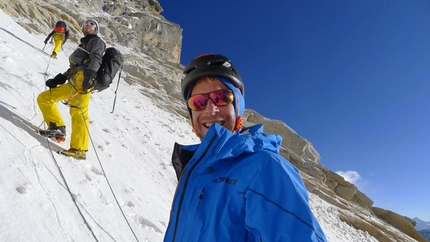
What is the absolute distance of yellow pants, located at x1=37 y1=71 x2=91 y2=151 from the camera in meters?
4.56

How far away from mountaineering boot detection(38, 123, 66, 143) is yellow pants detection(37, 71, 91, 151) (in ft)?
0.27

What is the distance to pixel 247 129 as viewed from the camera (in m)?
1.68

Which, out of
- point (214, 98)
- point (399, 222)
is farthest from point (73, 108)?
point (399, 222)

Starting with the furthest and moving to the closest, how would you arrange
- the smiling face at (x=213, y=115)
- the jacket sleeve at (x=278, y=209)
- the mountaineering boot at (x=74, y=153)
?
1. the mountaineering boot at (x=74, y=153)
2. the smiling face at (x=213, y=115)
3. the jacket sleeve at (x=278, y=209)

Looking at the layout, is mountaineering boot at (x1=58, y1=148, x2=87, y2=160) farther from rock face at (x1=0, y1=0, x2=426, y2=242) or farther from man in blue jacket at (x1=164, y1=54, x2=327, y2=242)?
rock face at (x1=0, y1=0, x2=426, y2=242)

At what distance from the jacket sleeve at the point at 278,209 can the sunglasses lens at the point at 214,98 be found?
95 centimetres

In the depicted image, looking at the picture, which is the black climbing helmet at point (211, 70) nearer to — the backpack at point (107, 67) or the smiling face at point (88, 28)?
the backpack at point (107, 67)

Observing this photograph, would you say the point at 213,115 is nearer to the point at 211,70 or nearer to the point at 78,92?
the point at 211,70

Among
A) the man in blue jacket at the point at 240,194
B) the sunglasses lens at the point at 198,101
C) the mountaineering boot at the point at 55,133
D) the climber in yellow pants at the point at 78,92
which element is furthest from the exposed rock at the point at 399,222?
the man in blue jacket at the point at 240,194

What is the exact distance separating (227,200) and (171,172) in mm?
6219

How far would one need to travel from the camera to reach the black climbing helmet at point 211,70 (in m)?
2.22

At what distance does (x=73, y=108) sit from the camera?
4.68m

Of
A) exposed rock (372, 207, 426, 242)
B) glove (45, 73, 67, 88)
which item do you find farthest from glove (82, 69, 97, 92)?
exposed rock (372, 207, 426, 242)

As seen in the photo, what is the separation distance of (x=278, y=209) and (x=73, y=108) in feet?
14.8
